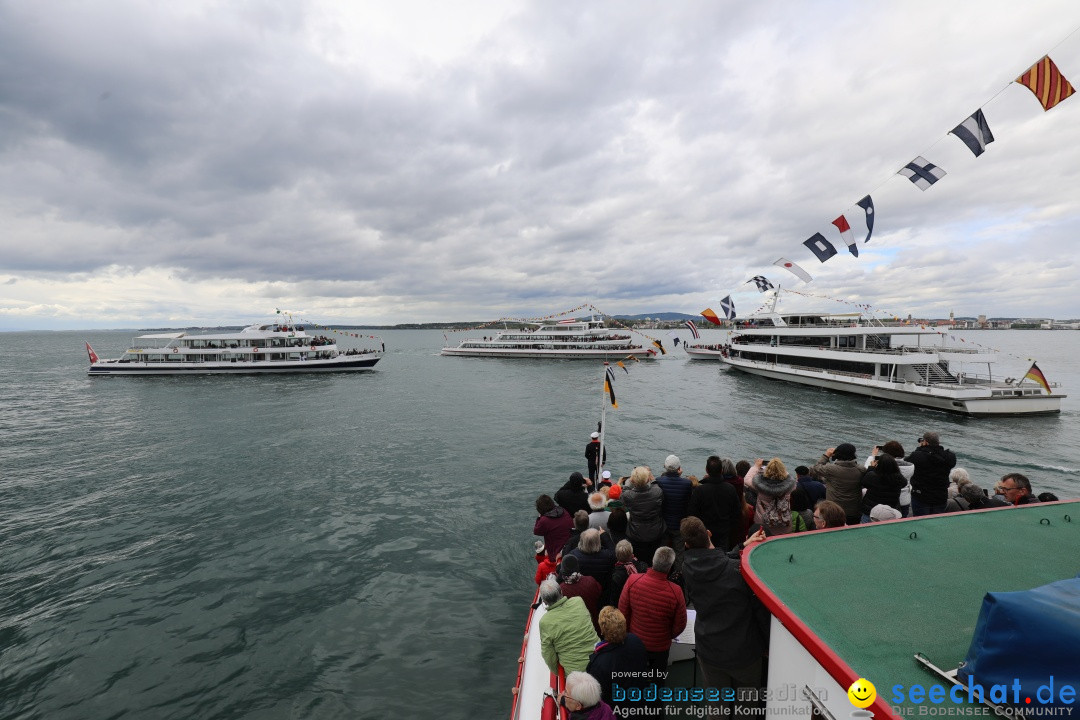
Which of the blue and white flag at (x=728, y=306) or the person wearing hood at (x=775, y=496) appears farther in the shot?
the blue and white flag at (x=728, y=306)

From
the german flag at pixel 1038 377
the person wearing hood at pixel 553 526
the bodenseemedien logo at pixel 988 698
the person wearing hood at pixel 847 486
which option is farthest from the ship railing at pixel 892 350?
the bodenseemedien logo at pixel 988 698

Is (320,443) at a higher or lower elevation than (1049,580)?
lower

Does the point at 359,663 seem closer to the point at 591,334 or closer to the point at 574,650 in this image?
the point at 574,650

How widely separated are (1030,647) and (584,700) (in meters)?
2.87

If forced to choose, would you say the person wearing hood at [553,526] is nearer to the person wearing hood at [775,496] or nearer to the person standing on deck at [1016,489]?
the person wearing hood at [775,496]

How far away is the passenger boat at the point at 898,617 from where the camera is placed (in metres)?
2.75

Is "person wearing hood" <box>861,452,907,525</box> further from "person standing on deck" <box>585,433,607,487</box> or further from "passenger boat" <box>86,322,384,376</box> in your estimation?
"passenger boat" <box>86,322,384,376</box>

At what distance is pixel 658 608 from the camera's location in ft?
15.4

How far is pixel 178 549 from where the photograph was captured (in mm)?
12406

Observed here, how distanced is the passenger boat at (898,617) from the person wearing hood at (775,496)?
1314 mm

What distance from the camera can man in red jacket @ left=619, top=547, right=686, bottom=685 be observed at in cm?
467

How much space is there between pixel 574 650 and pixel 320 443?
22748 millimetres

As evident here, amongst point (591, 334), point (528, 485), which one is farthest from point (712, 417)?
point (591, 334)

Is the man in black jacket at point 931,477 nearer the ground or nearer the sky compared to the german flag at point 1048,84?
nearer the ground
